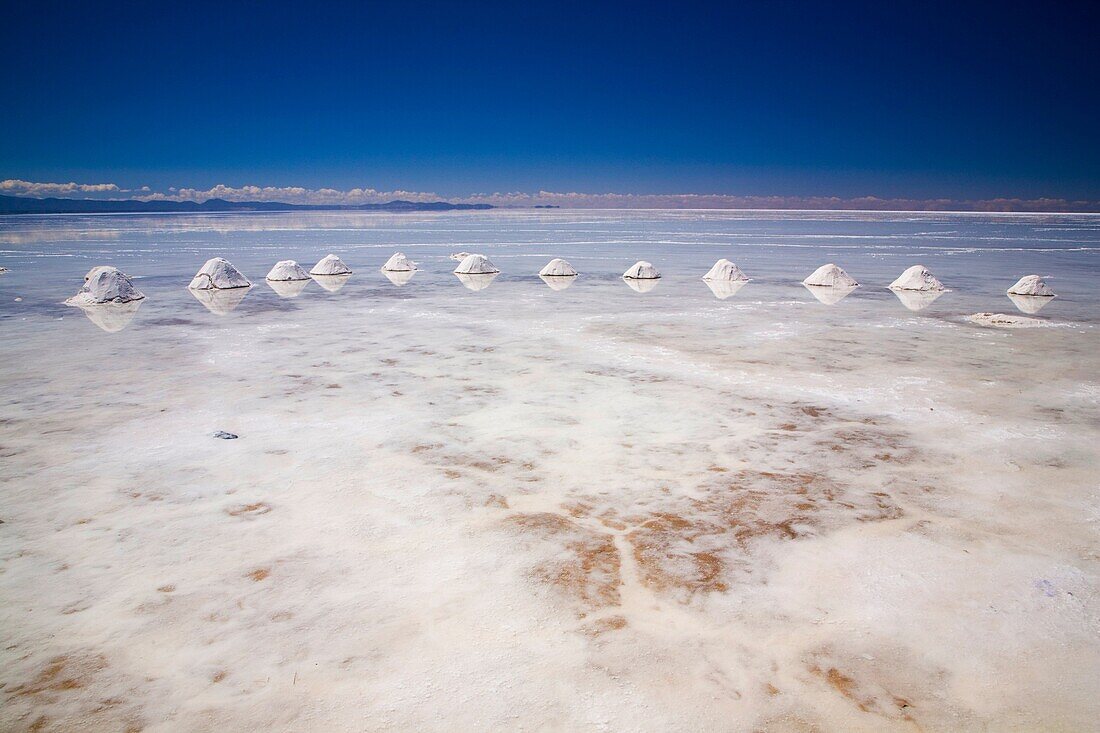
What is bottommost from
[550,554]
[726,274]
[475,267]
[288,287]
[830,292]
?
[550,554]

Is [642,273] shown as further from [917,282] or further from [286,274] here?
[286,274]

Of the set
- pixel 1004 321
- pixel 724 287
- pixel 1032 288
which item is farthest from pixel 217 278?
pixel 1032 288

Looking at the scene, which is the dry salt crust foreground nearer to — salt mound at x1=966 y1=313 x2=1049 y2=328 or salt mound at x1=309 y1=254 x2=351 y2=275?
salt mound at x1=966 y1=313 x2=1049 y2=328

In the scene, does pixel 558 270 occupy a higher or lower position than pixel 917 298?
higher

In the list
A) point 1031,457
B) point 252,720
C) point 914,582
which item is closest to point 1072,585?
point 914,582

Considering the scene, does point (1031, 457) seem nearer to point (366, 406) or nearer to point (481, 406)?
point (481, 406)

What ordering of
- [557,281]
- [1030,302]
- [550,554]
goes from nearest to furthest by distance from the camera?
[550,554] → [1030,302] → [557,281]
